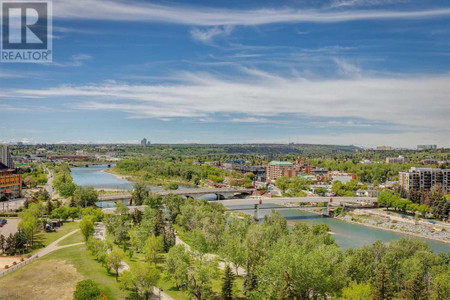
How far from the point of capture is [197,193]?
47562 mm

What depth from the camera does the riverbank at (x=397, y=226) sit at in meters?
30.3

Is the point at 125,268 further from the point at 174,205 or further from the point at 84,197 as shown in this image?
the point at 84,197

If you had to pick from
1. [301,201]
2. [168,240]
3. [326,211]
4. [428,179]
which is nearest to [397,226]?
[326,211]

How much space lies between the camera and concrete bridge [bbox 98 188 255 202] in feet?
136

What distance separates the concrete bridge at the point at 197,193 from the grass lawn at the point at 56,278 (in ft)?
66.1

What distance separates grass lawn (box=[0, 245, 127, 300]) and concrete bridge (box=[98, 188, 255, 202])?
20.1 metres

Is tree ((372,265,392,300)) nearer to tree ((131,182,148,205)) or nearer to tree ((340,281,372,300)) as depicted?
tree ((340,281,372,300))

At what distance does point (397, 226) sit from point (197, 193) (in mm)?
23678

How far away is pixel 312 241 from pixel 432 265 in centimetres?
561

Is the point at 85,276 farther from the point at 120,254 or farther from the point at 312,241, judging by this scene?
the point at 312,241

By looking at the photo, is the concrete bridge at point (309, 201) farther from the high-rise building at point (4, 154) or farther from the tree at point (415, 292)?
the high-rise building at point (4, 154)

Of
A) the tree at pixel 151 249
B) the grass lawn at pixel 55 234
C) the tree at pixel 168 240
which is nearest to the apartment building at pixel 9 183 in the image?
the grass lawn at pixel 55 234

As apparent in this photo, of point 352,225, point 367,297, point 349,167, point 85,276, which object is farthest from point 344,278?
point 349,167

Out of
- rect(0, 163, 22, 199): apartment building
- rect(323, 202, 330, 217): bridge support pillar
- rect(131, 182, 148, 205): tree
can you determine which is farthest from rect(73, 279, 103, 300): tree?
rect(323, 202, 330, 217): bridge support pillar
